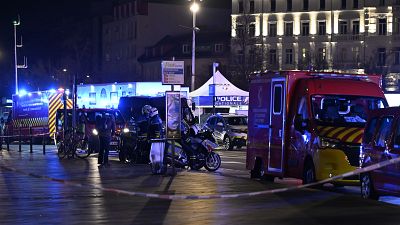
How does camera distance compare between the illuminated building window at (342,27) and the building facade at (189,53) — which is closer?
the illuminated building window at (342,27)

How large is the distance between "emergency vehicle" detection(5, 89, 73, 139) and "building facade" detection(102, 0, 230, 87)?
55.4m

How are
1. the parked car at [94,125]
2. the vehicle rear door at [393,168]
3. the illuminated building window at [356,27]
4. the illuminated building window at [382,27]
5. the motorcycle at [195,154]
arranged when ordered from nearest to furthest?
the vehicle rear door at [393,168], the motorcycle at [195,154], the parked car at [94,125], the illuminated building window at [382,27], the illuminated building window at [356,27]

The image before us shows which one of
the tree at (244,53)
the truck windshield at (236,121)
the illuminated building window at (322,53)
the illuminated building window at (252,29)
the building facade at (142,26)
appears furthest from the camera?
the building facade at (142,26)

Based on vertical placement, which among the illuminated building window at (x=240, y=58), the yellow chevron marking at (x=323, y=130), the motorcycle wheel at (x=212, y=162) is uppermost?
the illuminated building window at (x=240, y=58)

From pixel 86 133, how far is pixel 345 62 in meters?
64.3

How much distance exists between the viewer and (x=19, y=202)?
1342 cm

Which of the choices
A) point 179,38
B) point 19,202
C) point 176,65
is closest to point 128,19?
point 179,38

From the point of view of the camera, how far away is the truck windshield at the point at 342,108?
17.2 meters

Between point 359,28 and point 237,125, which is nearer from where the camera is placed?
point 237,125

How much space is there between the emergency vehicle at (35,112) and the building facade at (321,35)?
125ft

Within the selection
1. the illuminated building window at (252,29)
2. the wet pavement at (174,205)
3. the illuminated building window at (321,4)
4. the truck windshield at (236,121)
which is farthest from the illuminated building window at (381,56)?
the wet pavement at (174,205)

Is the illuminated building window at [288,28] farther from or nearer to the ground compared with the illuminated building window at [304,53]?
farther from the ground

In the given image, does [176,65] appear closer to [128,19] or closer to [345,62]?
[345,62]

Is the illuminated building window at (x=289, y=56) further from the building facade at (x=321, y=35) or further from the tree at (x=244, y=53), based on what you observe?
the tree at (x=244, y=53)
